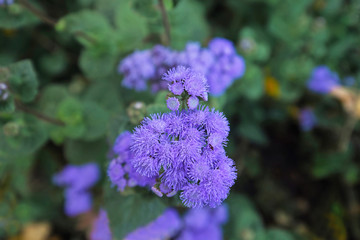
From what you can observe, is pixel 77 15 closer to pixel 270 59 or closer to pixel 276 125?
pixel 270 59

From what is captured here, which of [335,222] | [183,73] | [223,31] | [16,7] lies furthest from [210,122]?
[335,222]

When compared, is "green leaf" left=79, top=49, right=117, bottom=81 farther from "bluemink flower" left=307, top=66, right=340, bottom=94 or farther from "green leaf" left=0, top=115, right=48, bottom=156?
"bluemink flower" left=307, top=66, right=340, bottom=94

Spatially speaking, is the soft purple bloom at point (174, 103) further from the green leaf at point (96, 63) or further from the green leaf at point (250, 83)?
the green leaf at point (250, 83)

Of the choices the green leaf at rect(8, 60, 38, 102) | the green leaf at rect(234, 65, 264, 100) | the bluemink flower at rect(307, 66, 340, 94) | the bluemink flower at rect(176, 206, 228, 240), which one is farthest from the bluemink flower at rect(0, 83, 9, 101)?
the bluemink flower at rect(307, 66, 340, 94)

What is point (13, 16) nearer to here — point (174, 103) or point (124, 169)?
point (124, 169)

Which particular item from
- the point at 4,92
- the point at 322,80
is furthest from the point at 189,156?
the point at 322,80

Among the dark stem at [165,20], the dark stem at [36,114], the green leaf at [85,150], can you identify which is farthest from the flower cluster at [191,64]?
the green leaf at [85,150]

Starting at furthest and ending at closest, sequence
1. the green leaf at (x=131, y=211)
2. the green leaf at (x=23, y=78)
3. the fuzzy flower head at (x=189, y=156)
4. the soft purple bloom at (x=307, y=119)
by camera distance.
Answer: the soft purple bloom at (x=307, y=119) → the green leaf at (x=23, y=78) → the green leaf at (x=131, y=211) → the fuzzy flower head at (x=189, y=156)
